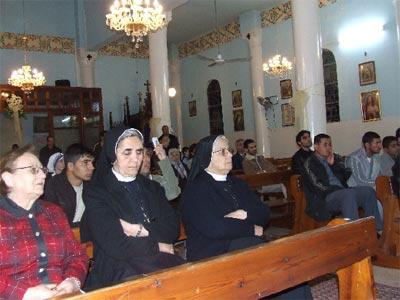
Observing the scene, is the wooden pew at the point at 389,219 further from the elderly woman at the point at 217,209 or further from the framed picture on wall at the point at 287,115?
the framed picture on wall at the point at 287,115

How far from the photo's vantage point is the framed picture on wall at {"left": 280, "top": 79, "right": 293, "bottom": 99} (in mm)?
14367

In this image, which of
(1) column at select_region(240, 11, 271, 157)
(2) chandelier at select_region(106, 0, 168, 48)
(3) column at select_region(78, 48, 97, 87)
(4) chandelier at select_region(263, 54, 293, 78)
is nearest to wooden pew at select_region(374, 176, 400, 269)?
(2) chandelier at select_region(106, 0, 168, 48)

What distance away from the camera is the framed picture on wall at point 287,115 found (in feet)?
46.9

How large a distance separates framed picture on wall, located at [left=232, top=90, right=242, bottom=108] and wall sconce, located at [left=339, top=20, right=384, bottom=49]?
4.53m

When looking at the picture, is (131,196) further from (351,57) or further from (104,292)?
(351,57)

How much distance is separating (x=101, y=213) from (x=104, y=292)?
43.9 inches

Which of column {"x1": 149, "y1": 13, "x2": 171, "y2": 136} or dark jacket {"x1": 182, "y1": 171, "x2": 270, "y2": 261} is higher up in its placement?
column {"x1": 149, "y1": 13, "x2": 171, "y2": 136}

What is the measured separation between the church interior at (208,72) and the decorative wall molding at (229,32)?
0.04 metres

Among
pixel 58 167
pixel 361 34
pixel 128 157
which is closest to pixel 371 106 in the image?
pixel 361 34

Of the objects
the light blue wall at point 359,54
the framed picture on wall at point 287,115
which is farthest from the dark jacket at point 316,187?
the framed picture on wall at point 287,115

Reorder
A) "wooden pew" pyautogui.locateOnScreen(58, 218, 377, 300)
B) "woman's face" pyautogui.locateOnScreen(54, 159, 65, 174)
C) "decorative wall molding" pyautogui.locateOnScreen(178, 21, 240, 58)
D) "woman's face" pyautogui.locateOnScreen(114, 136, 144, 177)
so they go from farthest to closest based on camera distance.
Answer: "decorative wall molding" pyautogui.locateOnScreen(178, 21, 240, 58)
"woman's face" pyautogui.locateOnScreen(54, 159, 65, 174)
"woman's face" pyautogui.locateOnScreen(114, 136, 144, 177)
"wooden pew" pyautogui.locateOnScreen(58, 218, 377, 300)

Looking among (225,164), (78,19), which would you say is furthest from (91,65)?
(225,164)

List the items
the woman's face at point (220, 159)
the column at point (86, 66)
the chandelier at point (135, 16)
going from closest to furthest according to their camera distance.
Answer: the woman's face at point (220, 159) < the chandelier at point (135, 16) < the column at point (86, 66)

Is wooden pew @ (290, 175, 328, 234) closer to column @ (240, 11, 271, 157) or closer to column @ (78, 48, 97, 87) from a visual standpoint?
column @ (240, 11, 271, 157)
